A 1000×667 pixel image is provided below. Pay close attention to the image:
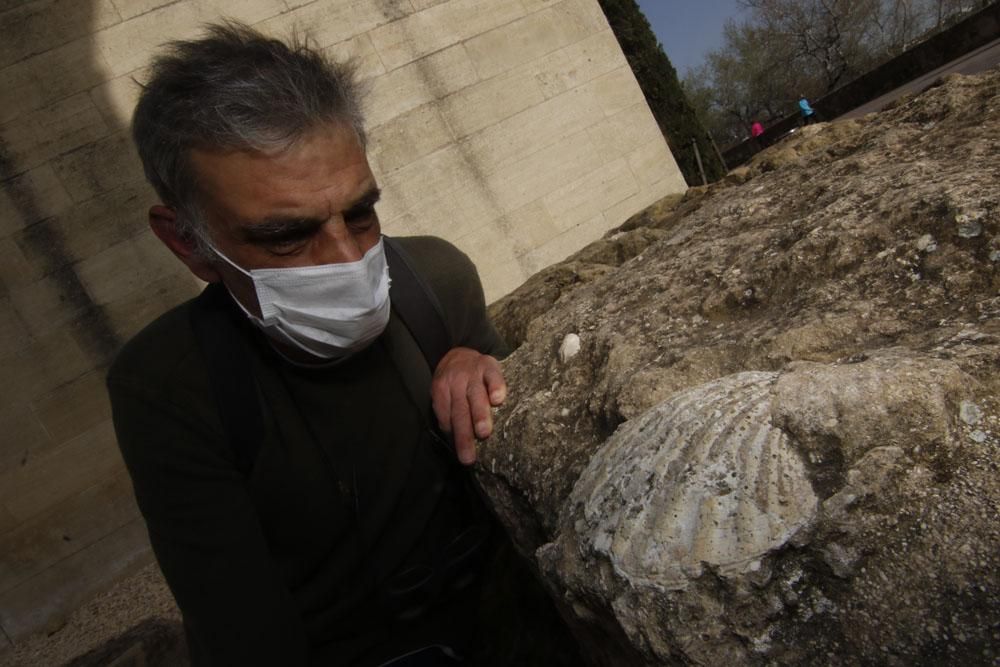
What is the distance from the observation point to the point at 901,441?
97 cm

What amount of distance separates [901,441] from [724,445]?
0.78 feet

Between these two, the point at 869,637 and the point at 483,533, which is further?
the point at 483,533

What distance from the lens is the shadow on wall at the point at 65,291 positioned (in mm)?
5281

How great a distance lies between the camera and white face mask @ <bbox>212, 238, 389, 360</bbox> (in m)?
1.66

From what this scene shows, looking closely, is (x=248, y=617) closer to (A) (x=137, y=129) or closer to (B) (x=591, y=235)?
(A) (x=137, y=129)

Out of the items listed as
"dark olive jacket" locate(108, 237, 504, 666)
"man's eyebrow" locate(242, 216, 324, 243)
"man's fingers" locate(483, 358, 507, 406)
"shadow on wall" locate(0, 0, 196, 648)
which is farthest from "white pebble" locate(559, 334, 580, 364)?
"shadow on wall" locate(0, 0, 196, 648)

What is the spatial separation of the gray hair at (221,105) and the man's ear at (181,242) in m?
0.02

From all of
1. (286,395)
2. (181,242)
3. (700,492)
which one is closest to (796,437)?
(700,492)

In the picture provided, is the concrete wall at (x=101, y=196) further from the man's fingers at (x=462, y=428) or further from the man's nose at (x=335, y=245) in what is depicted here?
the man's fingers at (x=462, y=428)

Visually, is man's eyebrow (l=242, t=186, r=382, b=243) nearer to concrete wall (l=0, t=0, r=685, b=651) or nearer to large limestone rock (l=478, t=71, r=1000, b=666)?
large limestone rock (l=478, t=71, r=1000, b=666)

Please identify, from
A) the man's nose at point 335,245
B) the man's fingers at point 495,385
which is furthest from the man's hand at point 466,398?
the man's nose at point 335,245

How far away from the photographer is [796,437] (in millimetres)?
1043

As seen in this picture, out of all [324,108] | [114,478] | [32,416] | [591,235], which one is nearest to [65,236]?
[32,416]

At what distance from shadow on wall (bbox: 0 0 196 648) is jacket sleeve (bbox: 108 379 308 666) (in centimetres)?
443
